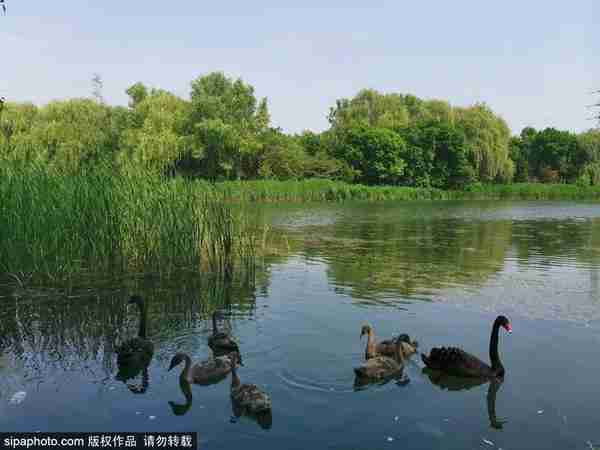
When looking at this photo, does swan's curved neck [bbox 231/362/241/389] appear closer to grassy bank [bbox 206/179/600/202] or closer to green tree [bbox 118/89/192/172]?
grassy bank [bbox 206/179/600/202]

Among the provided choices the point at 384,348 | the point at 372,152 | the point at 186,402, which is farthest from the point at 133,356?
the point at 372,152

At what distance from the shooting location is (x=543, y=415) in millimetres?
6891

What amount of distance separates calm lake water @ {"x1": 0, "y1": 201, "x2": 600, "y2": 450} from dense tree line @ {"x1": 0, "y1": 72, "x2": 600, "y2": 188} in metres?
30.7

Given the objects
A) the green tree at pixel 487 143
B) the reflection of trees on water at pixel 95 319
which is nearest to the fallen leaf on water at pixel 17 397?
the reflection of trees on water at pixel 95 319

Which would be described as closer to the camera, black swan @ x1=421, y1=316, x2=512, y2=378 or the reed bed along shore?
black swan @ x1=421, y1=316, x2=512, y2=378

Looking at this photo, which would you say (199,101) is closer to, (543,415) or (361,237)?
(361,237)

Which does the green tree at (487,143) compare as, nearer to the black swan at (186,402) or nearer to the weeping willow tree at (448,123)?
the weeping willow tree at (448,123)

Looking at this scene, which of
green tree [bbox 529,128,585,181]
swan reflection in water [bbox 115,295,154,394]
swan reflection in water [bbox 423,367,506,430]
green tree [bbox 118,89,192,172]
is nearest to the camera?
swan reflection in water [bbox 423,367,506,430]

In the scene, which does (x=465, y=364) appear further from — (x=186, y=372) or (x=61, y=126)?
(x=61, y=126)

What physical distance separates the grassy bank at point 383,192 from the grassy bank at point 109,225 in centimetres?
2796

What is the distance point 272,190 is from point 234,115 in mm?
16025

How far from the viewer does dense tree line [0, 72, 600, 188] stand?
2247 inches

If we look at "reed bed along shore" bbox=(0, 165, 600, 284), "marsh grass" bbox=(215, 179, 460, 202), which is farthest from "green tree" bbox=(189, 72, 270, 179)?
"reed bed along shore" bbox=(0, 165, 600, 284)

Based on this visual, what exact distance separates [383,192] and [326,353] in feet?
188
